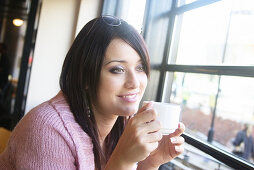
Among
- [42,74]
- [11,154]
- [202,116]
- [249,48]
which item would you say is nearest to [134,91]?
[11,154]

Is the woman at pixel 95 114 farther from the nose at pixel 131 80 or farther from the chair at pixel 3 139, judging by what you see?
the chair at pixel 3 139

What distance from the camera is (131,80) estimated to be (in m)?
0.98

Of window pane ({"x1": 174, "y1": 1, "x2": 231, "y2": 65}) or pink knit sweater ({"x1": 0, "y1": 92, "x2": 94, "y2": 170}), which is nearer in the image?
pink knit sweater ({"x1": 0, "y1": 92, "x2": 94, "y2": 170})

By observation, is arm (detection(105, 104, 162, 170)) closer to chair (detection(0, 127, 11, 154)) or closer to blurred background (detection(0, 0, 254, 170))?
blurred background (detection(0, 0, 254, 170))

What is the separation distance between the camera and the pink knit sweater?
828mm

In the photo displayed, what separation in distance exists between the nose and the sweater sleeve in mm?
300

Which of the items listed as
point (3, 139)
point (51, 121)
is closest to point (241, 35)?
point (51, 121)

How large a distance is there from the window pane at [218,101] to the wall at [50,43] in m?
1.77

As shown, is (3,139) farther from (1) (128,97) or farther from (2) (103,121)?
(1) (128,97)

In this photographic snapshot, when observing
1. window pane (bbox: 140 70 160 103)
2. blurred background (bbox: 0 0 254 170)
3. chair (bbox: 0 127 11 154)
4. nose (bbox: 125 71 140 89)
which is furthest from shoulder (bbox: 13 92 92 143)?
window pane (bbox: 140 70 160 103)

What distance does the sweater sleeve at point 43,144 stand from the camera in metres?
0.83

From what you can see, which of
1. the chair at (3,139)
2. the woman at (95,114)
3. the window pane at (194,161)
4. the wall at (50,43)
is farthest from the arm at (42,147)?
the wall at (50,43)

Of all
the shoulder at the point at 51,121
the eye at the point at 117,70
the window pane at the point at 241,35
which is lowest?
the shoulder at the point at 51,121

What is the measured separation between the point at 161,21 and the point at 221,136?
7.88 metres
